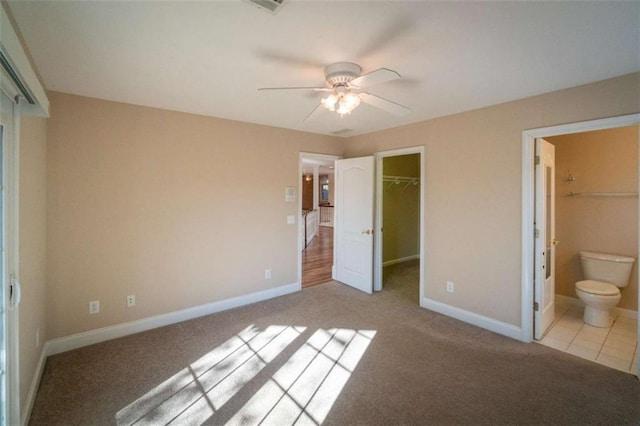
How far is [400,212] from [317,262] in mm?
2195

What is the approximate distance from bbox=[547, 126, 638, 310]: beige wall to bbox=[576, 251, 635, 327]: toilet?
0.65ft

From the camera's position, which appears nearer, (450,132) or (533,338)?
(533,338)

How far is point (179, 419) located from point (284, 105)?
292cm

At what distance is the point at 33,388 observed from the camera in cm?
204

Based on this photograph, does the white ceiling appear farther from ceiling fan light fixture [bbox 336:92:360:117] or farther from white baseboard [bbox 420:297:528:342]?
white baseboard [bbox 420:297:528:342]

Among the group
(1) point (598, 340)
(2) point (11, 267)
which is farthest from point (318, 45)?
(1) point (598, 340)

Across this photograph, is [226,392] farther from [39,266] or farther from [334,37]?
[334,37]

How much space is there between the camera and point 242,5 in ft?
4.77

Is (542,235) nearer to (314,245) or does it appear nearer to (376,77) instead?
(376,77)

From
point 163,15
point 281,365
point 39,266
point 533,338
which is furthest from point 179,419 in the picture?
point 533,338

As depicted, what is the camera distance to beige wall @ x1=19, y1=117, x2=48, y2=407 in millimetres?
1851

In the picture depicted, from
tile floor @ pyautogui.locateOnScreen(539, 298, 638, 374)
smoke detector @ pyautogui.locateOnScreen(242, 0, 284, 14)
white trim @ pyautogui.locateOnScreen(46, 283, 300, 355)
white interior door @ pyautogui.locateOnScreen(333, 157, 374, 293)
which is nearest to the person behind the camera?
→ smoke detector @ pyautogui.locateOnScreen(242, 0, 284, 14)

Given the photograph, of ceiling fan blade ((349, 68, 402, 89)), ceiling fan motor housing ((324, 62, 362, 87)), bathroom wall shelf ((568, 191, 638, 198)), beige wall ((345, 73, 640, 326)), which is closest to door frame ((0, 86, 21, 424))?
ceiling fan motor housing ((324, 62, 362, 87))

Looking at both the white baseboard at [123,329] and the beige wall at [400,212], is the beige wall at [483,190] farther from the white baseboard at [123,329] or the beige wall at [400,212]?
the white baseboard at [123,329]
